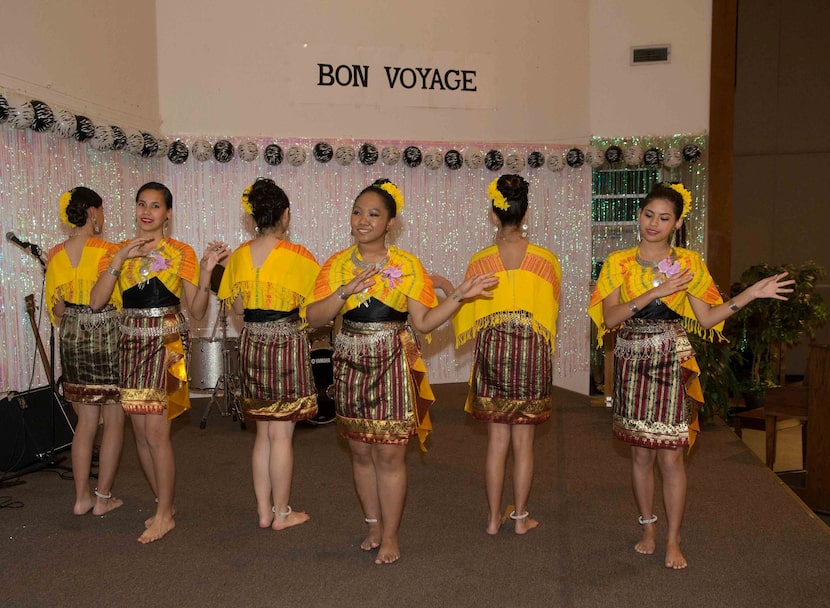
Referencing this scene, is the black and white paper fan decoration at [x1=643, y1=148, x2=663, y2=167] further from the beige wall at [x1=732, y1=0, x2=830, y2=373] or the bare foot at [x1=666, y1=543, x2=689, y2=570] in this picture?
the bare foot at [x1=666, y1=543, x2=689, y2=570]

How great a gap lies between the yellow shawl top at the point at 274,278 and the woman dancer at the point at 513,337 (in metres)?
0.78

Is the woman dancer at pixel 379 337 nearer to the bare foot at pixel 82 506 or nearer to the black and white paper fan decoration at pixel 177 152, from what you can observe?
the bare foot at pixel 82 506

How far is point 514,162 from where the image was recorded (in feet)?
24.8

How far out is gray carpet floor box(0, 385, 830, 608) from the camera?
10.1 ft

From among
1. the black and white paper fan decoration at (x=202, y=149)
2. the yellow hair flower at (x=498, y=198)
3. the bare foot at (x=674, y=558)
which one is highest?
the black and white paper fan decoration at (x=202, y=149)

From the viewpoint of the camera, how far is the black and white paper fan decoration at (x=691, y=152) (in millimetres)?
7281

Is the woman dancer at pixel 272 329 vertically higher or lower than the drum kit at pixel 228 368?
higher

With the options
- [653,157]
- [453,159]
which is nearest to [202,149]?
[453,159]

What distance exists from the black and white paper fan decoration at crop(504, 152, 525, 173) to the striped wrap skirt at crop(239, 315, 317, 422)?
14.6ft

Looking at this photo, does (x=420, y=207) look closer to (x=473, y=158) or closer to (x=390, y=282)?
(x=473, y=158)

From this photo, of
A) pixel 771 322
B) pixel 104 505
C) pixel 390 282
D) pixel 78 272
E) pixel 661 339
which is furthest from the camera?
pixel 771 322

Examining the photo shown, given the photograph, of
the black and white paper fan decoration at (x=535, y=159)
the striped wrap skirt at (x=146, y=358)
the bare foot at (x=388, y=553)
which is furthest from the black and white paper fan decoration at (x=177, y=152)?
the bare foot at (x=388, y=553)

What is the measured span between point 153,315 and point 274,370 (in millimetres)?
617

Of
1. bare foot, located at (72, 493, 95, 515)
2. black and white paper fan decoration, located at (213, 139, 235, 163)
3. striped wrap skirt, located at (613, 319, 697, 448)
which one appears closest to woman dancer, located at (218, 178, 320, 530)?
bare foot, located at (72, 493, 95, 515)
